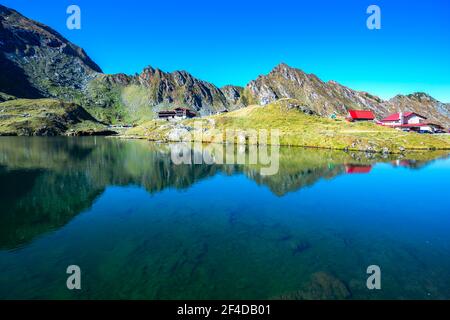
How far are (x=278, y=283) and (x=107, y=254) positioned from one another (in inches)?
699

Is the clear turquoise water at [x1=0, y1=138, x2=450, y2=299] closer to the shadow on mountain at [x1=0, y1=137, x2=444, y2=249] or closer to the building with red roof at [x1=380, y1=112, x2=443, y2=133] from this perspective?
the shadow on mountain at [x1=0, y1=137, x2=444, y2=249]

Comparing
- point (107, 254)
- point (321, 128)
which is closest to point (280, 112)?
point (321, 128)

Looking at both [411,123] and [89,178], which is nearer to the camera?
[89,178]

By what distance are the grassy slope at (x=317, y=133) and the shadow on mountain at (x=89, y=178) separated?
20.3 m

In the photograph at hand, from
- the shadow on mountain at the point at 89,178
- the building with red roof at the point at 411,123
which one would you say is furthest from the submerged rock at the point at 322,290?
the building with red roof at the point at 411,123

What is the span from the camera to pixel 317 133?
5472 inches

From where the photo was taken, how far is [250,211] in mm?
43188

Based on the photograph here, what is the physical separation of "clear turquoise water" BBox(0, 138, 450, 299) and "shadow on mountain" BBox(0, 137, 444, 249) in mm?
416

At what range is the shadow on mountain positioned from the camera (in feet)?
126

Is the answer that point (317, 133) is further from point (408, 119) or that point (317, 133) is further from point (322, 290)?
point (322, 290)

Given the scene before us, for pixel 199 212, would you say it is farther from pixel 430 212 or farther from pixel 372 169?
pixel 372 169

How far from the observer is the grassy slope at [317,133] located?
121m

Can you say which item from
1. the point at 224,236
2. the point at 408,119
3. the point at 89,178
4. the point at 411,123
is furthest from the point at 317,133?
the point at 224,236

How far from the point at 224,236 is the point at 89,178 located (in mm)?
47971
